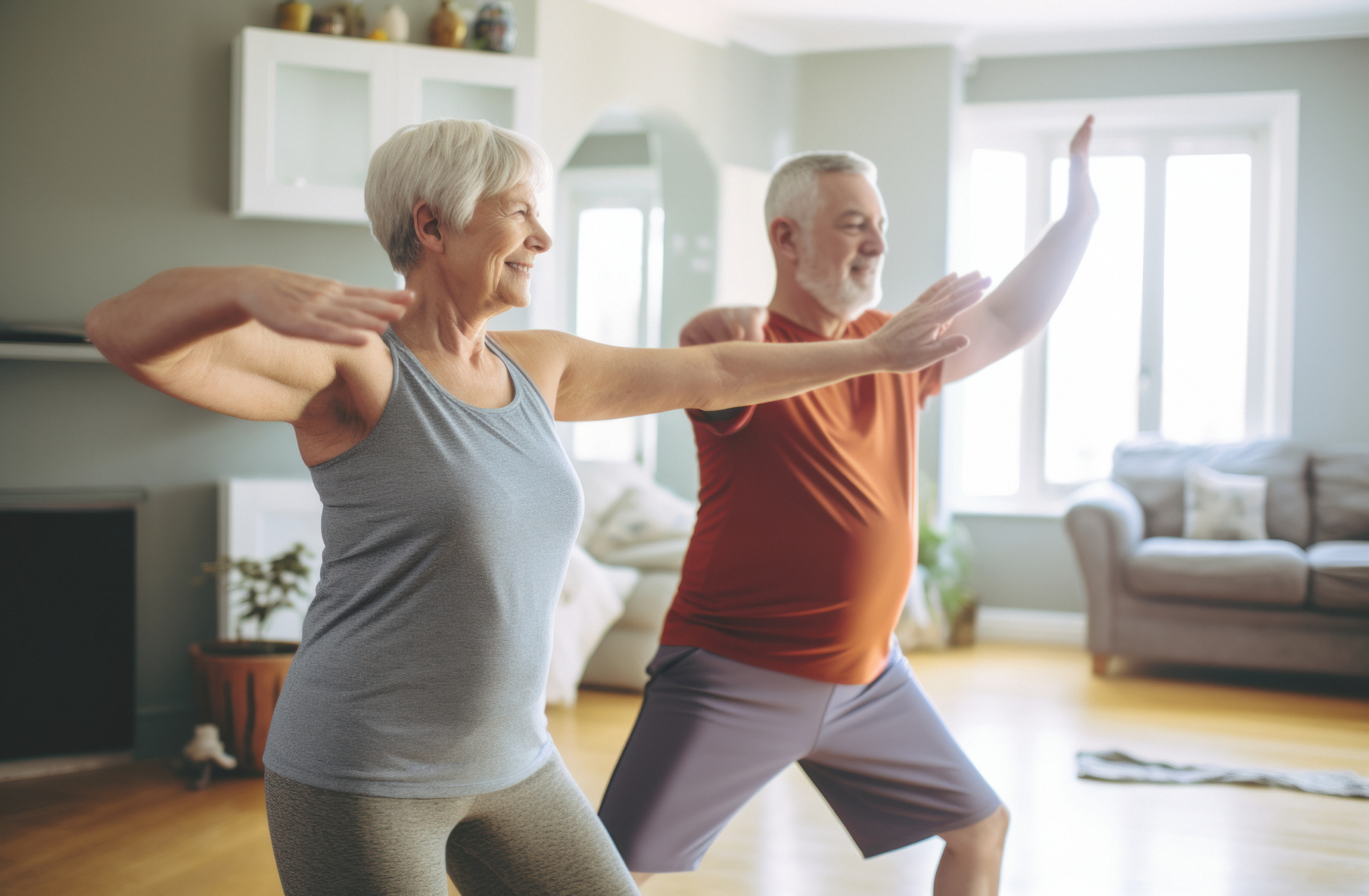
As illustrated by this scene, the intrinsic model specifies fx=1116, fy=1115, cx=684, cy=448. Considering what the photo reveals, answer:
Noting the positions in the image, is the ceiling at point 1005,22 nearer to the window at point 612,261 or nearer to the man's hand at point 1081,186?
the window at point 612,261

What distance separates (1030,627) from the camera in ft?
18.8

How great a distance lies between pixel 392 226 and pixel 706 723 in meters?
0.81

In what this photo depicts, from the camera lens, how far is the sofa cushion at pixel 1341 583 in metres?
4.39

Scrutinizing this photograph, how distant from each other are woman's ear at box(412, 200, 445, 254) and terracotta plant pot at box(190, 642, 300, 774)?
2.42m

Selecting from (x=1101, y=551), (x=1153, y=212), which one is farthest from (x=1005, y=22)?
(x=1101, y=551)

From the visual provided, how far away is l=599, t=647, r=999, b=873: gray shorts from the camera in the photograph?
1539 mm

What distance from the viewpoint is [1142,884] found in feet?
8.49

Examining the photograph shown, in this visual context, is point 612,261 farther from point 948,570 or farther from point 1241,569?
point 1241,569

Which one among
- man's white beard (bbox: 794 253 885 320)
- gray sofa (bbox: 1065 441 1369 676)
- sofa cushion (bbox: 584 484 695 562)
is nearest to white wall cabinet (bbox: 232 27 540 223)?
sofa cushion (bbox: 584 484 695 562)

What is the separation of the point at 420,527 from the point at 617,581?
3.41m

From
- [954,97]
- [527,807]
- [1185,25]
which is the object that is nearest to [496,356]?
[527,807]

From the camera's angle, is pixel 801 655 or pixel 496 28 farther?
pixel 496 28

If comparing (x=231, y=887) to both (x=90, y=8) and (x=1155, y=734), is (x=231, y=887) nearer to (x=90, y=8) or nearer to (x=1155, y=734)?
(x=90, y=8)

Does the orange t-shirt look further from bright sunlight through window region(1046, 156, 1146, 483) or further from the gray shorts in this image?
bright sunlight through window region(1046, 156, 1146, 483)
